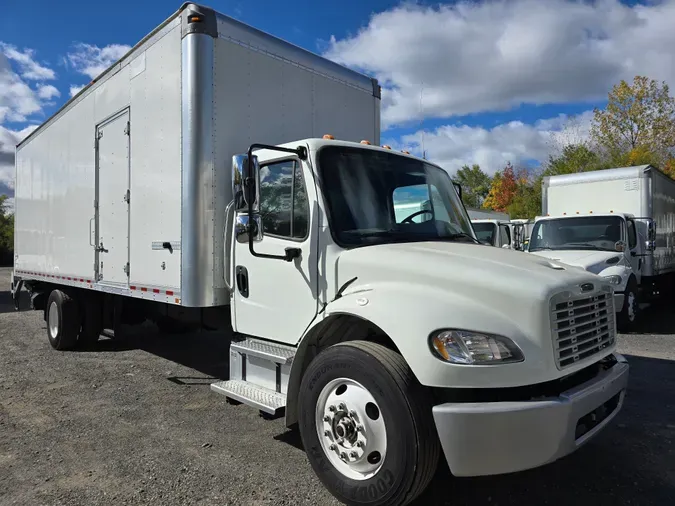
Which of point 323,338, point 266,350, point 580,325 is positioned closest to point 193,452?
point 266,350

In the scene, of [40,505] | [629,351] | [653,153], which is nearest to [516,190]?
[653,153]

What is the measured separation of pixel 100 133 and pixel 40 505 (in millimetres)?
4676

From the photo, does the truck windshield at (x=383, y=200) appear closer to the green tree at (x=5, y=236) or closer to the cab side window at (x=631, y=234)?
the cab side window at (x=631, y=234)

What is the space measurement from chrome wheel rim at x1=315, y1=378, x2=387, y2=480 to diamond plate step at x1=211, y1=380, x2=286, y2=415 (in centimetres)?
58

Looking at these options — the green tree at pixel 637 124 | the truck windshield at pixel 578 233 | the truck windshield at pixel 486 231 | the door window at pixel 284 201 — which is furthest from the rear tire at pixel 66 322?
the green tree at pixel 637 124

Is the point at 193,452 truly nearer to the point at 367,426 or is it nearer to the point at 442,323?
the point at 367,426

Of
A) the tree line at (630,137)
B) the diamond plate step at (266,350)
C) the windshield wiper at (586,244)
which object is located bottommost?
the diamond plate step at (266,350)

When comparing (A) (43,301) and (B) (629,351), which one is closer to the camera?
(B) (629,351)

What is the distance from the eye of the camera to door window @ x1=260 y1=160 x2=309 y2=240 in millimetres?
3881

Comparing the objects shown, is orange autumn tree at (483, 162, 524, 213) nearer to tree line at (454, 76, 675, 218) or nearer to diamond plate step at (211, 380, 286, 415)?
tree line at (454, 76, 675, 218)

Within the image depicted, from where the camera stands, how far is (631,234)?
10070 mm

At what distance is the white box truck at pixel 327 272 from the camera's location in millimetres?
2777

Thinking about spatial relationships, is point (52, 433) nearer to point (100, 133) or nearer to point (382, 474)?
point (382, 474)

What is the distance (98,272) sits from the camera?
262 inches
